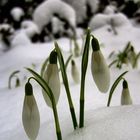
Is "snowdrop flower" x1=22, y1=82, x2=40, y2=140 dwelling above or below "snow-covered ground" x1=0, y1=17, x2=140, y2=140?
above

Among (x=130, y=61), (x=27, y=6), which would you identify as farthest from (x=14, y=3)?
(x=130, y=61)

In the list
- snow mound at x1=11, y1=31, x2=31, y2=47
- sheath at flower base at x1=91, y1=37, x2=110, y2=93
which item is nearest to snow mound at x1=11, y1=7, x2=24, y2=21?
snow mound at x1=11, y1=31, x2=31, y2=47

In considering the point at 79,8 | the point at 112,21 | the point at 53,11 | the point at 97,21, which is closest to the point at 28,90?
the point at 53,11

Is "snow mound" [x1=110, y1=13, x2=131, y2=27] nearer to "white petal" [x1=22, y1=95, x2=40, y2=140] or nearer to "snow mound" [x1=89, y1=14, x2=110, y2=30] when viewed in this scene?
"snow mound" [x1=89, y1=14, x2=110, y2=30]

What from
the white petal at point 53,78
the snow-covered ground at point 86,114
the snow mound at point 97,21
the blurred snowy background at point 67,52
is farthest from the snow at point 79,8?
the white petal at point 53,78

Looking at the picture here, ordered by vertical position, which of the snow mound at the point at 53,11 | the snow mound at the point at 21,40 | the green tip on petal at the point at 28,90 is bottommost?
the green tip on petal at the point at 28,90

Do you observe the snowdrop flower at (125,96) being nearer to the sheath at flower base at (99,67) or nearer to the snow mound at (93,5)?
the sheath at flower base at (99,67)

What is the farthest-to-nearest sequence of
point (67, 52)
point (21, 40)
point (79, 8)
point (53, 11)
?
point (79, 8) < point (21, 40) < point (53, 11) < point (67, 52)

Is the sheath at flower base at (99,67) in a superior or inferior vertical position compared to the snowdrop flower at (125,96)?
superior

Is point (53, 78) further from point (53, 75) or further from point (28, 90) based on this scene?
point (28, 90)
